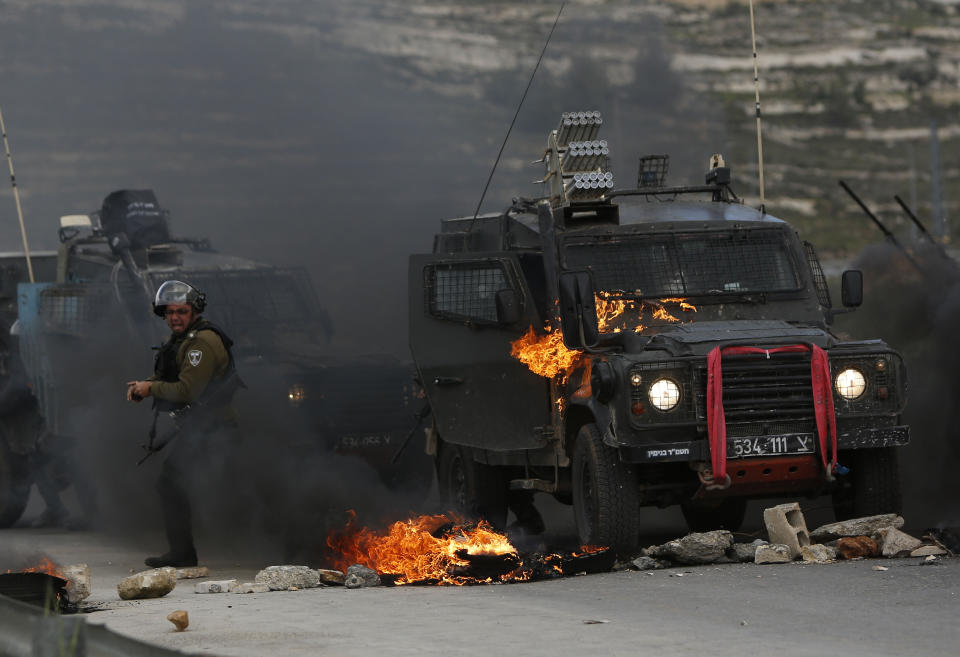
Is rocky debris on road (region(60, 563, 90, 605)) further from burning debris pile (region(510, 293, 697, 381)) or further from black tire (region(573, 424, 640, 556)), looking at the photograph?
burning debris pile (region(510, 293, 697, 381))

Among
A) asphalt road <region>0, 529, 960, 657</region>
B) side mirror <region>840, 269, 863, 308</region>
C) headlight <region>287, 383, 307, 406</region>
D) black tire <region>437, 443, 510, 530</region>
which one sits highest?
side mirror <region>840, 269, 863, 308</region>

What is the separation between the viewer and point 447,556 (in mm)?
10547

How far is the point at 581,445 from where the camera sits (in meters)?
10.9

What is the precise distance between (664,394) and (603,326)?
3.68ft

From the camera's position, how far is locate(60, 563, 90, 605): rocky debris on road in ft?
30.5

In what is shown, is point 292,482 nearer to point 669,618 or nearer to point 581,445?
point 581,445

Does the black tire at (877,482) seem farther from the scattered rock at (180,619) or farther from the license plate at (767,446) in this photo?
the scattered rock at (180,619)

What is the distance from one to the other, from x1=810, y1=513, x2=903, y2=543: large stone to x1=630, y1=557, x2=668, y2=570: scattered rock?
1045mm

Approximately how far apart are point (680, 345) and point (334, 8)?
23.7 metres

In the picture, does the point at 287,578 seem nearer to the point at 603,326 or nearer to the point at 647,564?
the point at 647,564


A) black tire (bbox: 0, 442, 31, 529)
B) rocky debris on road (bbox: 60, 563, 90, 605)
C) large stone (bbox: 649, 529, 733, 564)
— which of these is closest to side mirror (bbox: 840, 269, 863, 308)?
large stone (bbox: 649, 529, 733, 564)

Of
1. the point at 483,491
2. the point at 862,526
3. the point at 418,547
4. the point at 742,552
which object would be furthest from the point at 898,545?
the point at 483,491

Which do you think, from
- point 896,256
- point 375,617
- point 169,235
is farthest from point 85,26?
point 375,617

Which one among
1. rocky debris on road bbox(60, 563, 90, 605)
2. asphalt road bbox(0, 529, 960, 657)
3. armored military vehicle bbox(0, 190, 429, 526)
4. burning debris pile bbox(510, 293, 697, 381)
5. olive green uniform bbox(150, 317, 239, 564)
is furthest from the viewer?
armored military vehicle bbox(0, 190, 429, 526)
